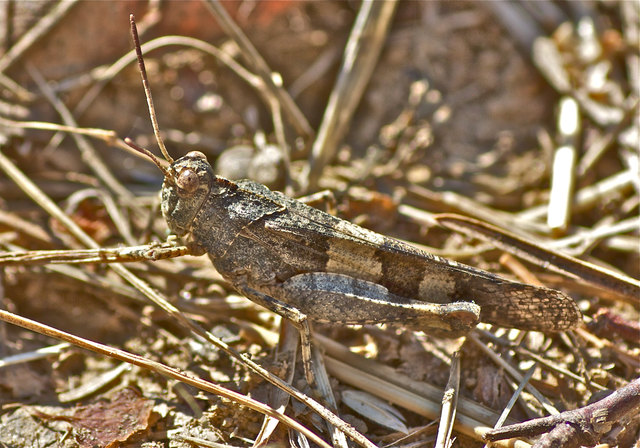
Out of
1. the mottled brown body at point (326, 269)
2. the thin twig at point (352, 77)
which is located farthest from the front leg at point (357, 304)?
the thin twig at point (352, 77)

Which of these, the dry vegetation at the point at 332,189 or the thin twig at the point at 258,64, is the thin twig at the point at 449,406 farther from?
the thin twig at the point at 258,64

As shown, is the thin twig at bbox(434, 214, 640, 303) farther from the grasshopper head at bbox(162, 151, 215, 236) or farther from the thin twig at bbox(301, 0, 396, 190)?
the grasshopper head at bbox(162, 151, 215, 236)

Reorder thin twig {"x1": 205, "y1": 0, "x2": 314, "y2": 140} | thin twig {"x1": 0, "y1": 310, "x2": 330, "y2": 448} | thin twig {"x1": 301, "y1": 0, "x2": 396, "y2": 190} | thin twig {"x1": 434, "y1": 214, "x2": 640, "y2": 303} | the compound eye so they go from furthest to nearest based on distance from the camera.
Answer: thin twig {"x1": 301, "y1": 0, "x2": 396, "y2": 190}
thin twig {"x1": 205, "y1": 0, "x2": 314, "y2": 140}
thin twig {"x1": 434, "y1": 214, "x2": 640, "y2": 303}
the compound eye
thin twig {"x1": 0, "y1": 310, "x2": 330, "y2": 448}

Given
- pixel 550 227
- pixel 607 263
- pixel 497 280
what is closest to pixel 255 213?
pixel 497 280

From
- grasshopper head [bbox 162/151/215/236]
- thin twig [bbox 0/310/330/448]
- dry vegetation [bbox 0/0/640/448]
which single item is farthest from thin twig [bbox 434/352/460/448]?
grasshopper head [bbox 162/151/215/236]

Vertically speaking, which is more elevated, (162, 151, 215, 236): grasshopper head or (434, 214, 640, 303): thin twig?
(434, 214, 640, 303): thin twig

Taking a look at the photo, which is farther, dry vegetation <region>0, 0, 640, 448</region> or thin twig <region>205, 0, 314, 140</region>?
thin twig <region>205, 0, 314, 140</region>
